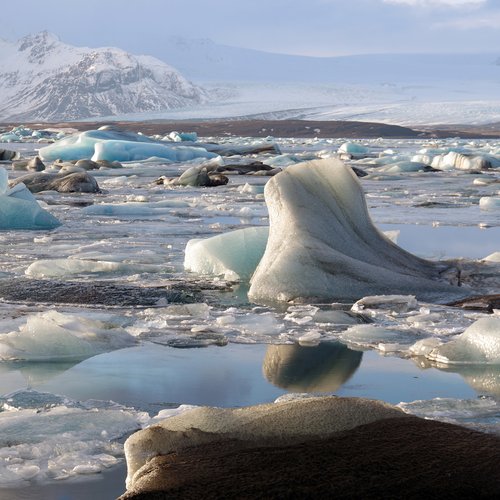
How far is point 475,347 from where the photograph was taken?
3.59 metres

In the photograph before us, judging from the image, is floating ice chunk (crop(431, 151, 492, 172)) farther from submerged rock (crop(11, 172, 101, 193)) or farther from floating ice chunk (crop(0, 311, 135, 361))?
floating ice chunk (crop(0, 311, 135, 361))

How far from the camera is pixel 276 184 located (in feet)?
17.8

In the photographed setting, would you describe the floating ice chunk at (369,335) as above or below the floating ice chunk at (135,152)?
above

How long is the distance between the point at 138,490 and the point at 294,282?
10.3ft

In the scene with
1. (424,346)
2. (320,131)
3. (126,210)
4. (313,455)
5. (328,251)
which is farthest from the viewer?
(320,131)

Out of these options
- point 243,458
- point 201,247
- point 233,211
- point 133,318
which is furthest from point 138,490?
point 233,211

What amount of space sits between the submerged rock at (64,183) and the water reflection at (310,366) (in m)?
10.4

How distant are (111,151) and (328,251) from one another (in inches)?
802

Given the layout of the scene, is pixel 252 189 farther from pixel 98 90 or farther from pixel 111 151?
pixel 98 90

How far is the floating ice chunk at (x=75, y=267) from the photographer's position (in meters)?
5.69

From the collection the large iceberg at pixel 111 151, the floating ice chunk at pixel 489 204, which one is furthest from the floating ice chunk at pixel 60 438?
the large iceberg at pixel 111 151

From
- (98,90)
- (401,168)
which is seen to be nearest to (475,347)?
(401,168)

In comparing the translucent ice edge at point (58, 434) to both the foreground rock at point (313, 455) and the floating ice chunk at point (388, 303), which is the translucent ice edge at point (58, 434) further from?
the floating ice chunk at point (388, 303)

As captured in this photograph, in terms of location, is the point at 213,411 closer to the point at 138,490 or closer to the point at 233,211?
the point at 138,490
